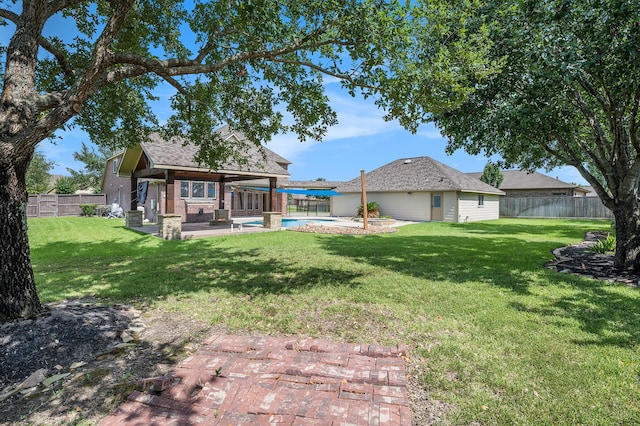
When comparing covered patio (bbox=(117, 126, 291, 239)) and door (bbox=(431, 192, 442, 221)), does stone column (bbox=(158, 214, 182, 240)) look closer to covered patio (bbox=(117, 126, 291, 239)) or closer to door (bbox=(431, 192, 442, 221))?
covered patio (bbox=(117, 126, 291, 239))

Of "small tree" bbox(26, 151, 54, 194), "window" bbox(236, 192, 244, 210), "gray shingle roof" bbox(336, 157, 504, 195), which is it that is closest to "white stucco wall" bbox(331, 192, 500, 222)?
"gray shingle roof" bbox(336, 157, 504, 195)

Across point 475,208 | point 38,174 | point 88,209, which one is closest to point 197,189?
point 88,209

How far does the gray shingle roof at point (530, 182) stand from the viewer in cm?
3634

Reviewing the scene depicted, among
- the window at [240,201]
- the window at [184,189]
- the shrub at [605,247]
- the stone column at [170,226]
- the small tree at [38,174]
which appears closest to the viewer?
the shrub at [605,247]

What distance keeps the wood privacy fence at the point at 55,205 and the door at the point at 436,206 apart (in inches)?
1080

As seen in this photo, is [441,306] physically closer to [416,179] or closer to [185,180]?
[185,180]

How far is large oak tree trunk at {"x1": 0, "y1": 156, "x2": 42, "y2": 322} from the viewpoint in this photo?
13.4 feet

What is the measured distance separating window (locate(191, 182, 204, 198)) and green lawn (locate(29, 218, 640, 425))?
11367 millimetres

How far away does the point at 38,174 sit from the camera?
3762 centimetres

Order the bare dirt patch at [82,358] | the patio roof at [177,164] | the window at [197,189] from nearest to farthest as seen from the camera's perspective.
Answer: the bare dirt patch at [82,358] → the patio roof at [177,164] → the window at [197,189]

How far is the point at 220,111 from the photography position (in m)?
8.41

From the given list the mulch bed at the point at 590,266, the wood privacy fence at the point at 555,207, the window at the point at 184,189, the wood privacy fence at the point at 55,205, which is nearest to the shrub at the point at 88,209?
the wood privacy fence at the point at 55,205

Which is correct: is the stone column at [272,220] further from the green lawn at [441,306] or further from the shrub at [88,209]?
the shrub at [88,209]

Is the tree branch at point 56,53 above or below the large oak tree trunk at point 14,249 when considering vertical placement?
above
